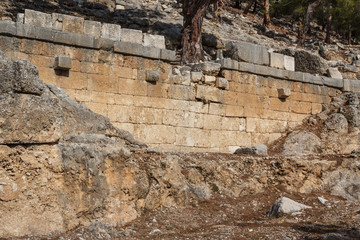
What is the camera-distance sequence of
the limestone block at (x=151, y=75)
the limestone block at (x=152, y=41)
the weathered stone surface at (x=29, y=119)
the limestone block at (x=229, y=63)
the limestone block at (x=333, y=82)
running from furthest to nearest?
1. the limestone block at (x=333, y=82)
2. the limestone block at (x=229, y=63)
3. the limestone block at (x=152, y=41)
4. the limestone block at (x=151, y=75)
5. the weathered stone surface at (x=29, y=119)

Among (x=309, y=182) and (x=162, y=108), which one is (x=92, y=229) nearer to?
(x=309, y=182)

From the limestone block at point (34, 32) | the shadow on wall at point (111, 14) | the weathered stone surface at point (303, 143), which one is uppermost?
the shadow on wall at point (111, 14)

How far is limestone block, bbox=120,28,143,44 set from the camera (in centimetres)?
1036

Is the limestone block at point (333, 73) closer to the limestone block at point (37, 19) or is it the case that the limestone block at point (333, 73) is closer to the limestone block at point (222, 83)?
the limestone block at point (222, 83)

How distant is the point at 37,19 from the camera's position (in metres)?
9.53

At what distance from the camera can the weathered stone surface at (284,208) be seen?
21.0ft

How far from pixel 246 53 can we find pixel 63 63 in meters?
5.05

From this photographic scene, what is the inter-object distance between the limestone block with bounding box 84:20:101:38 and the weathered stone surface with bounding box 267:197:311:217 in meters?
5.56

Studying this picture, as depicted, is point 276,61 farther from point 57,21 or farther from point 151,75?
point 57,21

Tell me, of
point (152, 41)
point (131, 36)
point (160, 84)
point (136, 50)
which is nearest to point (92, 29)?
point (131, 36)

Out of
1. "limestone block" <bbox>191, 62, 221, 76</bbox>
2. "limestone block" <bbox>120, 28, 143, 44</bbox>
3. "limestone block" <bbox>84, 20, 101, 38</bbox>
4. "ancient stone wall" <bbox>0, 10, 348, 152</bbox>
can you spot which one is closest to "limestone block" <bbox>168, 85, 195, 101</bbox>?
"ancient stone wall" <bbox>0, 10, 348, 152</bbox>

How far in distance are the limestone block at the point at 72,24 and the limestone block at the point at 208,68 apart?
308cm

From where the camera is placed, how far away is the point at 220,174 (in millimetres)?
7285

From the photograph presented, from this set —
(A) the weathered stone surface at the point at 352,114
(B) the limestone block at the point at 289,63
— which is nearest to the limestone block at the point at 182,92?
(B) the limestone block at the point at 289,63
